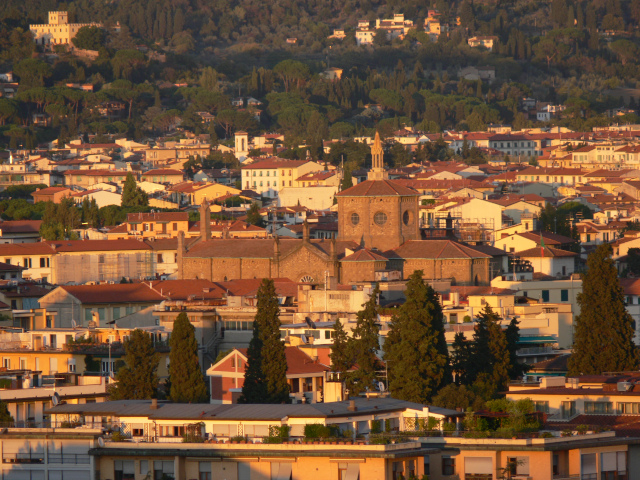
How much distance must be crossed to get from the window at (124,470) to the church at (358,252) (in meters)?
31.0

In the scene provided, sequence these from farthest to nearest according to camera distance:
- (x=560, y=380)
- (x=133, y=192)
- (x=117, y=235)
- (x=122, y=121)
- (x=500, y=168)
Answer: (x=122, y=121) < (x=500, y=168) < (x=133, y=192) < (x=117, y=235) < (x=560, y=380)

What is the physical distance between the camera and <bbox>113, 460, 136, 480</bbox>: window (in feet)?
82.6

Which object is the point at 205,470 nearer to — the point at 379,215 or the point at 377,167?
the point at 379,215

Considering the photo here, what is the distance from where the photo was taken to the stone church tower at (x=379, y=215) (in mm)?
61438

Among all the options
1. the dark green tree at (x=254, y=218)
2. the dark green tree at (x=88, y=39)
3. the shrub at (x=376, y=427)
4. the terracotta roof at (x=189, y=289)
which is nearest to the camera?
the shrub at (x=376, y=427)

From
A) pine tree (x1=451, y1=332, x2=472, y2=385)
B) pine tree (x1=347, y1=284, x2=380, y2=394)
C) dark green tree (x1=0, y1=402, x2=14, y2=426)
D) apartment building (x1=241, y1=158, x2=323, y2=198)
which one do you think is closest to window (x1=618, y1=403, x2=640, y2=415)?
pine tree (x1=347, y1=284, x2=380, y2=394)

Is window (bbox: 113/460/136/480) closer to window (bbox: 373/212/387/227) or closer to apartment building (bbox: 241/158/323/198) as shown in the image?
window (bbox: 373/212/387/227)

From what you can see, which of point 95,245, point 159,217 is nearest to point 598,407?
point 95,245

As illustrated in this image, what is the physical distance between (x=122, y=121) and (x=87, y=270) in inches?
3518

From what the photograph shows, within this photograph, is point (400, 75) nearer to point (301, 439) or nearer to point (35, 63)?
point (35, 63)

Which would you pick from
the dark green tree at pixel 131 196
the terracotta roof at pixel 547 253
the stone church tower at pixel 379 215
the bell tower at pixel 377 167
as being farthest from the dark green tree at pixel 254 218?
the stone church tower at pixel 379 215

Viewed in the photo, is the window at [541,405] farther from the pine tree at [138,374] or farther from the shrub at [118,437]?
the pine tree at [138,374]

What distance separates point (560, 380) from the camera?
106 feet

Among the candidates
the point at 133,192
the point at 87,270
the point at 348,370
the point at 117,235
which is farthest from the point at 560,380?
the point at 133,192
